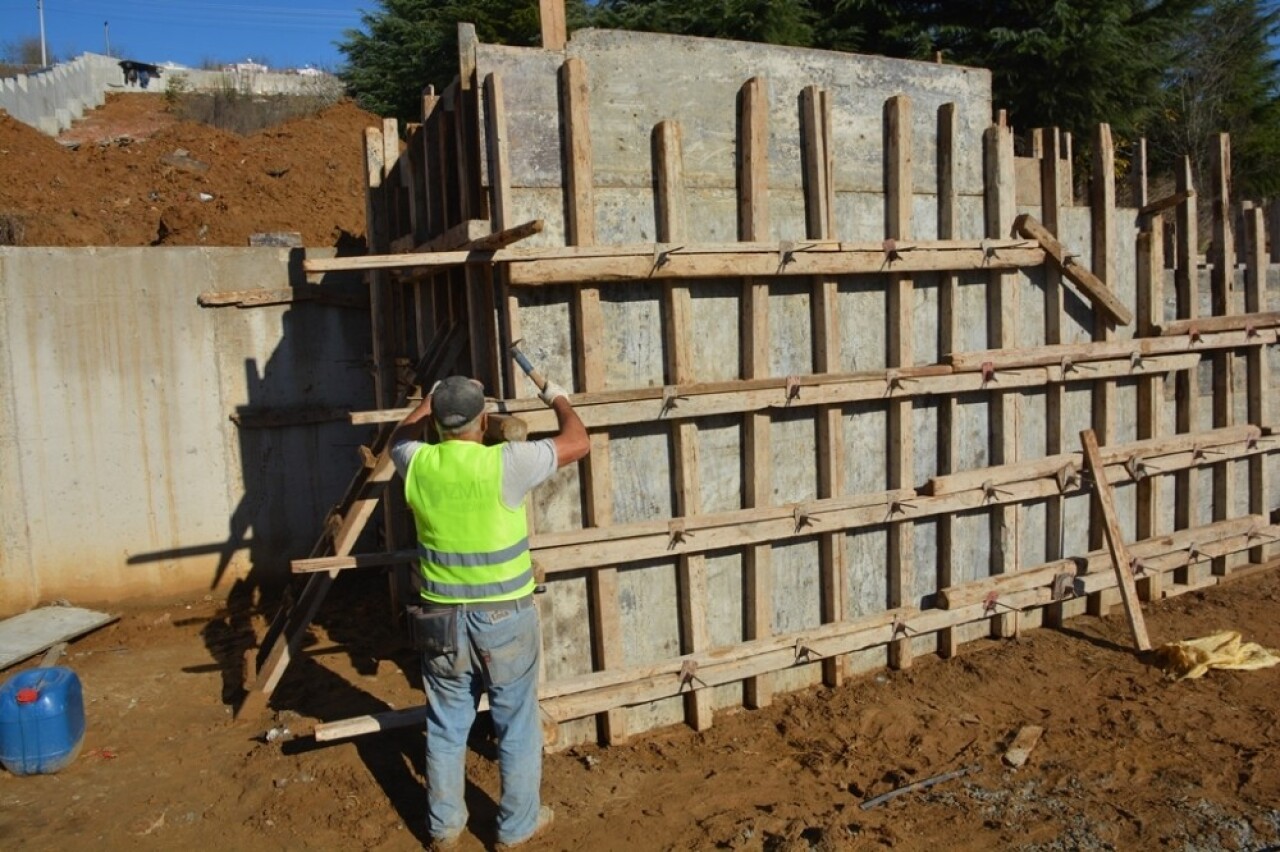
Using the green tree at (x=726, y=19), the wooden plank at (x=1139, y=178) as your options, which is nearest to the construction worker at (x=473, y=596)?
the wooden plank at (x=1139, y=178)

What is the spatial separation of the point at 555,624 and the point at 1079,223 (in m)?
4.97

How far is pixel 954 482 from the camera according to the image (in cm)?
653

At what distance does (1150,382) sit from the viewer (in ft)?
24.9

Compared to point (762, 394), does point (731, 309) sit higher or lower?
higher

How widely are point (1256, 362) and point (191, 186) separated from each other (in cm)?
1473

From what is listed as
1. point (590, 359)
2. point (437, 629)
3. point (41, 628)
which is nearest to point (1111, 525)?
point (590, 359)

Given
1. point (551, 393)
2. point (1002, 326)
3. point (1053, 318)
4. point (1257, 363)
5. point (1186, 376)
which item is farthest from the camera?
point (1257, 363)

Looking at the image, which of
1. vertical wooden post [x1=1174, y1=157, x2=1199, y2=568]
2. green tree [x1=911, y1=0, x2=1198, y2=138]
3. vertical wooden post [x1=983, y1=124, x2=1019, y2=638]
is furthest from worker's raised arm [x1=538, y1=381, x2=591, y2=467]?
green tree [x1=911, y1=0, x2=1198, y2=138]

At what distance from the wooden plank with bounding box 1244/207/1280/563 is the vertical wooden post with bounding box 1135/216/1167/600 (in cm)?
129

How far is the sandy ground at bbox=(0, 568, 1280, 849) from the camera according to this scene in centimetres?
478

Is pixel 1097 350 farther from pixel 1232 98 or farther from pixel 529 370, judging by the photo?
pixel 1232 98

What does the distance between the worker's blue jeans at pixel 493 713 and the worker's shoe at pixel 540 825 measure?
0.09ft

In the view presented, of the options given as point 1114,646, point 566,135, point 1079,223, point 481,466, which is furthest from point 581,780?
point 1079,223

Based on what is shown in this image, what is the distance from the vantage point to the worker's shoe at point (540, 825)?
464 cm
